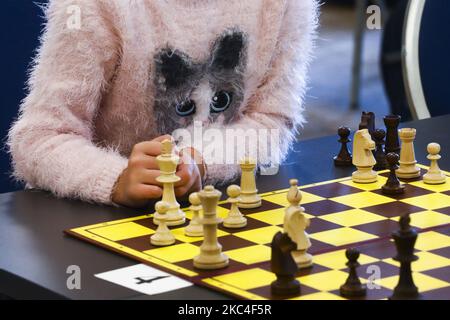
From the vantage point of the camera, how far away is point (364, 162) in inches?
81.9

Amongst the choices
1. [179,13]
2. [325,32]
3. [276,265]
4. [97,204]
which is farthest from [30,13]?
[325,32]

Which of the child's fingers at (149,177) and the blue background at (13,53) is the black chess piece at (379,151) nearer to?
the child's fingers at (149,177)

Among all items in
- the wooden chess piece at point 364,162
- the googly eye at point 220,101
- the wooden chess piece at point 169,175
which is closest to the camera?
the wooden chess piece at point 169,175

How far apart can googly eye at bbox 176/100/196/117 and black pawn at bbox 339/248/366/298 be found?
31.8 inches

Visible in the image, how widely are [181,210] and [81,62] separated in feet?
1.32

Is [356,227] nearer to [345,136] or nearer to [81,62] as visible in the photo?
[345,136]

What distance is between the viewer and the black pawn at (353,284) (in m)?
1.49

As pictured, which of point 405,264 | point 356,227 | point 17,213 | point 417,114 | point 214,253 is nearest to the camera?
point 405,264

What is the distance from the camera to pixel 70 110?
2125mm

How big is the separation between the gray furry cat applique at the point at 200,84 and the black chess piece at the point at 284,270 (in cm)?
75

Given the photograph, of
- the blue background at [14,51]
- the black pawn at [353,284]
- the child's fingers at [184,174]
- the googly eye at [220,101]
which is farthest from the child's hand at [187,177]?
the blue background at [14,51]

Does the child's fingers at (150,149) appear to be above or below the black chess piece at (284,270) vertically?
above

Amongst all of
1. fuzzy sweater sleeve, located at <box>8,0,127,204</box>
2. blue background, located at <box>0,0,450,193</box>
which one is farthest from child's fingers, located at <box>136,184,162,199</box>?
blue background, located at <box>0,0,450,193</box>

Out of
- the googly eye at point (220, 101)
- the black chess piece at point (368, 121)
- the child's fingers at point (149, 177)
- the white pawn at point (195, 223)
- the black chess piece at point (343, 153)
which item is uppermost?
the googly eye at point (220, 101)
